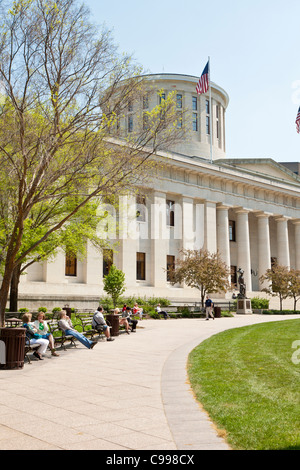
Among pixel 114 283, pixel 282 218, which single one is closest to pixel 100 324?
pixel 114 283

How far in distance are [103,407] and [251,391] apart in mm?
2576

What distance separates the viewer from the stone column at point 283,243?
53.1m

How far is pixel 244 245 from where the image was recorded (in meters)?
48.9

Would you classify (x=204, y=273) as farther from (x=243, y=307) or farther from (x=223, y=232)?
(x=223, y=232)

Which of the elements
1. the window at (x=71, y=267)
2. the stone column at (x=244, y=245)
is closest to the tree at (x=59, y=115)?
the window at (x=71, y=267)

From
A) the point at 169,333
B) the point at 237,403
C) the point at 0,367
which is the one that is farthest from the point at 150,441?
the point at 169,333

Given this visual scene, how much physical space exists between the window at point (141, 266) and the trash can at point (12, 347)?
31.2 m

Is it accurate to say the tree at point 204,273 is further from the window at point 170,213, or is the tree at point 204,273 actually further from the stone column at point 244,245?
the stone column at point 244,245

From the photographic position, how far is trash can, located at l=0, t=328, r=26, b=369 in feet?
35.1

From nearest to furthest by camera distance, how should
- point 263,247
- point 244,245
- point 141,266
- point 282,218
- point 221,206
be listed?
1. point 141,266
2. point 221,206
3. point 244,245
4. point 263,247
5. point 282,218

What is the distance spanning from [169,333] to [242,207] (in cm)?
3228

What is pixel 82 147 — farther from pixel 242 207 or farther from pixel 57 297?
pixel 242 207

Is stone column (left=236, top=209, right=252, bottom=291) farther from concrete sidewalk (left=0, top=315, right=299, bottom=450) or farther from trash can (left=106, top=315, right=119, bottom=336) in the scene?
concrete sidewalk (left=0, top=315, right=299, bottom=450)

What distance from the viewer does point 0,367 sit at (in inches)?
422
